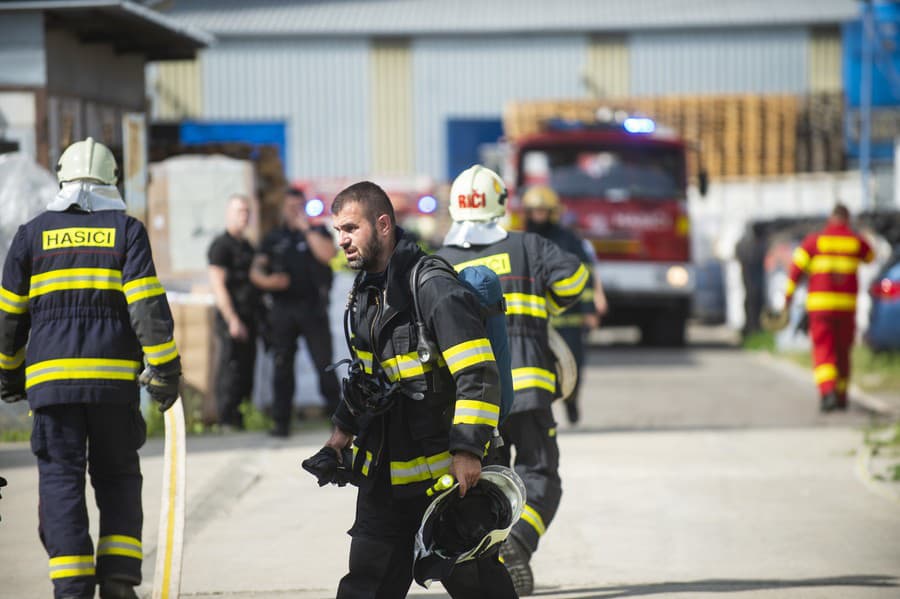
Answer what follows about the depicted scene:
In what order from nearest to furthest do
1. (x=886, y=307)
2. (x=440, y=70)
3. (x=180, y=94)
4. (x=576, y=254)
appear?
(x=576, y=254) < (x=886, y=307) < (x=440, y=70) < (x=180, y=94)

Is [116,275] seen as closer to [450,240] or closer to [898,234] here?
[450,240]

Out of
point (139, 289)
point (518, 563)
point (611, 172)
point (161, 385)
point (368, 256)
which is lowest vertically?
point (518, 563)

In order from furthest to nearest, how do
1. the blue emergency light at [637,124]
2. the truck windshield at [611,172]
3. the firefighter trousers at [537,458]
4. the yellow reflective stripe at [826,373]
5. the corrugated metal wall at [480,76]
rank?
the corrugated metal wall at [480,76]
the truck windshield at [611,172]
the blue emergency light at [637,124]
the yellow reflective stripe at [826,373]
the firefighter trousers at [537,458]

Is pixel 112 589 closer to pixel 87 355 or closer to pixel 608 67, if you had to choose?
pixel 87 355

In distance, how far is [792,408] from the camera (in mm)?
13805

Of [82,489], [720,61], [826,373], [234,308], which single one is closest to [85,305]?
[82,489]

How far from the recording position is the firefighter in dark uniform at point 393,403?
4.73 meters

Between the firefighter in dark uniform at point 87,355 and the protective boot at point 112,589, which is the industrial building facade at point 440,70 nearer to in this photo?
the firefighter in dark uniform at point 87,355

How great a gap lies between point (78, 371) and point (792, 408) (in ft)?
30.5

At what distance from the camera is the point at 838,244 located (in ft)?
42.7

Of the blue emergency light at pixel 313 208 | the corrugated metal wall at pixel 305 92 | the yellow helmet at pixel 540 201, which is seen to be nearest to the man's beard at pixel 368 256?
the yellow helmet at pixel 540 201

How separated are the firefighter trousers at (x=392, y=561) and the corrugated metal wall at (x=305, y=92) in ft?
114

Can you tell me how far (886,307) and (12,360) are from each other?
449 inches

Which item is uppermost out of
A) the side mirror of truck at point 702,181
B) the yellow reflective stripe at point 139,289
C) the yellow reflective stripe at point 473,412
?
the side mirror of truck at point 702,181
